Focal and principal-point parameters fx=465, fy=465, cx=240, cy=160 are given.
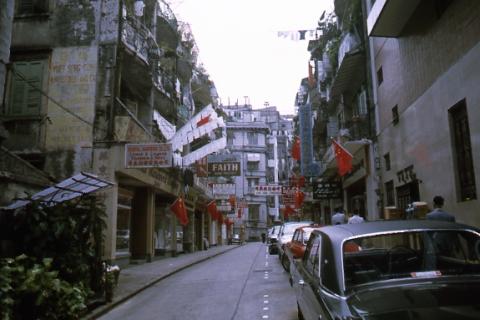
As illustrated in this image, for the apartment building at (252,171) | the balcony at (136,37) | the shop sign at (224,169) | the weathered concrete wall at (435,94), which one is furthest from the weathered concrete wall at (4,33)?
the apartment building at (252,171)

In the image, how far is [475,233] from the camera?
4535mm

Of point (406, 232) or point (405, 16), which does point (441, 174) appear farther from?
point (406, 232)

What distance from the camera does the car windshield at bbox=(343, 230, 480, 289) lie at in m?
4.32

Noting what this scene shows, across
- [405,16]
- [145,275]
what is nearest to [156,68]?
[145,275]

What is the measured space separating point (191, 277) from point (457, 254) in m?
12.6

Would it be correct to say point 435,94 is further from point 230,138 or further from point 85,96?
point 230,138

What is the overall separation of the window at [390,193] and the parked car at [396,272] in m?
12.5

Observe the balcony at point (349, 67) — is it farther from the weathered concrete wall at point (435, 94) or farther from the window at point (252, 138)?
the window at point (252, 138)

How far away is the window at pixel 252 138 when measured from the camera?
238 feet

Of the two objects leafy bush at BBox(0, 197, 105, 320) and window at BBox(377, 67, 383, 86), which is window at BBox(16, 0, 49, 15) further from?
window at BBox(377, 67, 383, 86)

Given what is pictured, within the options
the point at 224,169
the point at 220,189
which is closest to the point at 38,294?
the point at 224,169

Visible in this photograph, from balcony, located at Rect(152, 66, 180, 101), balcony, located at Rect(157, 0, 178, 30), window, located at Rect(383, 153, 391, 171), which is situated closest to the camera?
window, located at Rect(383, 153, 391, 171)

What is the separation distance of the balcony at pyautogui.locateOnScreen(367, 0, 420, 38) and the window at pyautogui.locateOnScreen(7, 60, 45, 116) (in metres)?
12.0

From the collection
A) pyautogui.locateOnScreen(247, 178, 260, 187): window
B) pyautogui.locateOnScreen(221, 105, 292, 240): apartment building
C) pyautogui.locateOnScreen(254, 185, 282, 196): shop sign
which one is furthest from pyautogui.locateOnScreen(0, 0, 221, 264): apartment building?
pyautogui.locateOnScreen(247, 178, 260, 187): window
